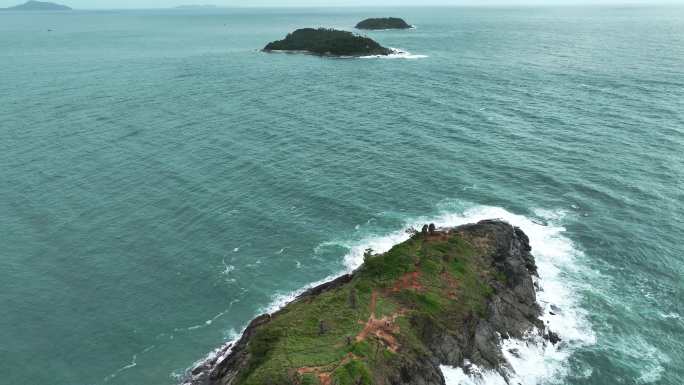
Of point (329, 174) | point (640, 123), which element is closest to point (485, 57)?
point (640, 123)

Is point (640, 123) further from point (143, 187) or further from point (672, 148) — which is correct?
point (143, 187)

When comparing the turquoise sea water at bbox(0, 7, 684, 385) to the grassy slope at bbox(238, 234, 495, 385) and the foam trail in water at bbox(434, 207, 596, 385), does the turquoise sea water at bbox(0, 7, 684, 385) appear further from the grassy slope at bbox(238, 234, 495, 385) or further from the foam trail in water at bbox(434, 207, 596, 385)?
the grassy slope at bbox(238, 234, 495, 385)

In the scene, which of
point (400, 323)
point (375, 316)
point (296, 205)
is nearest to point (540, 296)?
point (400, 323)

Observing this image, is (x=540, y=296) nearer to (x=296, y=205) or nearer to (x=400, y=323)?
(x=400, y=323)

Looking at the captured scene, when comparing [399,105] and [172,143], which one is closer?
[172,143]

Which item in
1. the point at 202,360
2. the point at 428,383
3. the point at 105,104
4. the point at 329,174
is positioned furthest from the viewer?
the point at 105,104

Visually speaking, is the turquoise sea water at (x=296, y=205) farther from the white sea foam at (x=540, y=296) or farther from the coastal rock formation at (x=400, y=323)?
the coastal rock formation at (x=400, y=323)
